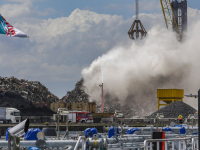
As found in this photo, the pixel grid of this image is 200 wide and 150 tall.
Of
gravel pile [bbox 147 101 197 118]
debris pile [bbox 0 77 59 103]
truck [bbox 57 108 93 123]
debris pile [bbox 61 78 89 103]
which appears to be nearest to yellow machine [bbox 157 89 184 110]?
gravel pile [bbox 147 101 197 118]

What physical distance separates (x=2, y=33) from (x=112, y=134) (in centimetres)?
1616

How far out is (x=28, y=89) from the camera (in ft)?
342

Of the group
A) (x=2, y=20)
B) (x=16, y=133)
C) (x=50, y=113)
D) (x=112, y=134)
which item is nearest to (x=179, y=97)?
(x=50, y=113)

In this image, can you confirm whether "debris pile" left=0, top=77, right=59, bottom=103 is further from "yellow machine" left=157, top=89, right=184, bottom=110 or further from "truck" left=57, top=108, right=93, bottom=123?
"truck" left=57, top=108, right=93, bottom=123

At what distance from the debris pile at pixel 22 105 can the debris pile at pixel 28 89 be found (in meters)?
14.8

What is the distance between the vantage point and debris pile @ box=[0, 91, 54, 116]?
250 feet

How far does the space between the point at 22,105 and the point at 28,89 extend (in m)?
24.8

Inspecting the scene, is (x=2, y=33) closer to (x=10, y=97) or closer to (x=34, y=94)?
(x=10, y=97)

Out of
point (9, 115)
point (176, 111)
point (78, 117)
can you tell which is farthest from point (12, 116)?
point (176, 111)

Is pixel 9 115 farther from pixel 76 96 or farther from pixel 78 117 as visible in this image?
pixel 76 96

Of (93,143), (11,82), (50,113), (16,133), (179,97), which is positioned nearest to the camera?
(16,133)

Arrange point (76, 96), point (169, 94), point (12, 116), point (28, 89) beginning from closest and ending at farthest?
point (12, 116) < point (169, 94) < point (28, 89) < point (76, 96)

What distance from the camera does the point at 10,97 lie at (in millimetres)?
84688

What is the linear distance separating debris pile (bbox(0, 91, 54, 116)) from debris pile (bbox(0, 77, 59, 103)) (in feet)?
48.7
